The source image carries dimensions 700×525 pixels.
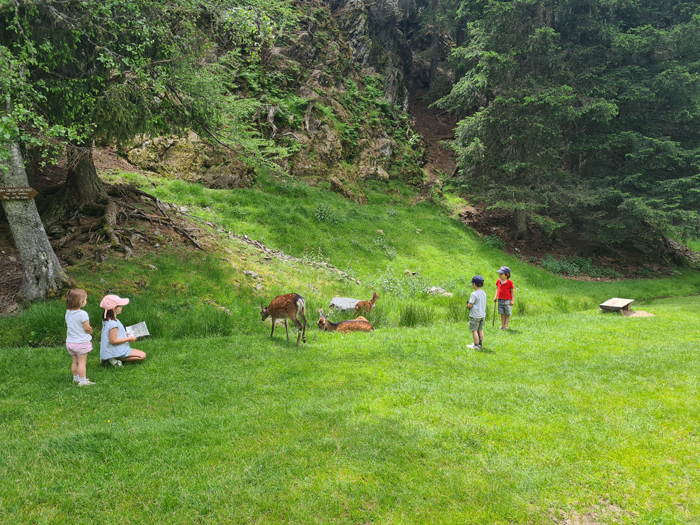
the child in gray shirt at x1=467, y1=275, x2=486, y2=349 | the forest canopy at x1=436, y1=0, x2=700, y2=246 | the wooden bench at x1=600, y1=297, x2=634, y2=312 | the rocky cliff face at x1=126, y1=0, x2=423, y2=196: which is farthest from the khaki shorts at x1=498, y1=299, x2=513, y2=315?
the forest canopy at x1=436, y1=0, x2=700, y2=246

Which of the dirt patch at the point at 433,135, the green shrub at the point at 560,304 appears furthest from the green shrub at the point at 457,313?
the dirt patch at the point at 433,135

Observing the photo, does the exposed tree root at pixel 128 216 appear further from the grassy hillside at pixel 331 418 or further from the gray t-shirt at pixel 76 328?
the gray t-shirt at pixel 76 328

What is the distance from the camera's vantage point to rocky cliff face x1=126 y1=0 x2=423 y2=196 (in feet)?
60.5

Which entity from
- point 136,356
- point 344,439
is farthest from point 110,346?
point 344,439

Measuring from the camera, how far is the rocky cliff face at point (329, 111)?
60.5ft

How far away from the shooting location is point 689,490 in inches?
134

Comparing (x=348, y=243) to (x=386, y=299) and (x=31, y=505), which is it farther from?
(x=31, y=505)

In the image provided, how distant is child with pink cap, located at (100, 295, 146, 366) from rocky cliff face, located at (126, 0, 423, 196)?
1129 centimetres

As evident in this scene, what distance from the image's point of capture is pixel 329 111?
24.5 meters

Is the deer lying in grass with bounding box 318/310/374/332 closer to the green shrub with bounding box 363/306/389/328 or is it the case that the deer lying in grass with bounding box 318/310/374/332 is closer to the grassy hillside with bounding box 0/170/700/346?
the grassy hillside with bounding box 0/170/700/346

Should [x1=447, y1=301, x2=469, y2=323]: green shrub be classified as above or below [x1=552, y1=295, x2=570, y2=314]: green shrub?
above

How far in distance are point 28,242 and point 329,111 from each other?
20.5m

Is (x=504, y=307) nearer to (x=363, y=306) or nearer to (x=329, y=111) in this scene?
(x=363, y=306)

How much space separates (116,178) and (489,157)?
2190 centimetres
